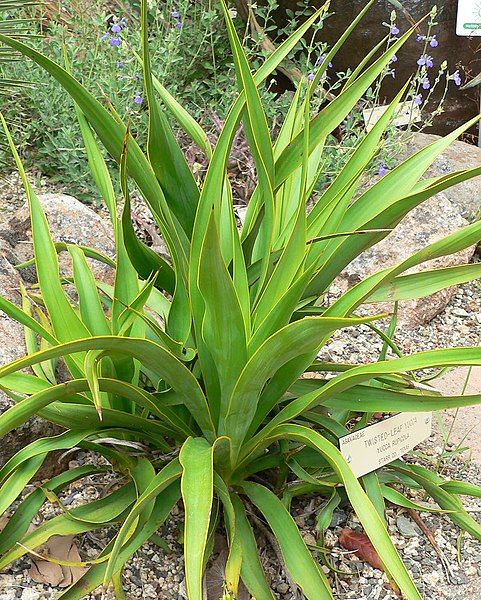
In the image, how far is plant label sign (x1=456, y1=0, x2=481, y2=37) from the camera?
3756mm

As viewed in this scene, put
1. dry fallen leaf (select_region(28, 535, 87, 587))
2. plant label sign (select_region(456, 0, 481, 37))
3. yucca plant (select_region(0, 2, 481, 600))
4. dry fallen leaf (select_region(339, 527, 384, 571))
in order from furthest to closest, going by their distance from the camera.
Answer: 1. plant label sign (select_region(456, 0, 481, 37))
2. dry fallen leaf (select_region(339, 527, 384, 571))
3. dry fallen leaf (select_region(28, 535, 87, 587))
4. yucca plant (select_region(0, 2, 481, 600))

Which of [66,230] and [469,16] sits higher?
[469,16]

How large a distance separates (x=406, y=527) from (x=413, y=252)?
139cm

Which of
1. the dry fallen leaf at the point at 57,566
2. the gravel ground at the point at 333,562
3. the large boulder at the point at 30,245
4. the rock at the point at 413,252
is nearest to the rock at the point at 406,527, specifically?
the gravel ground at the point at 333,562

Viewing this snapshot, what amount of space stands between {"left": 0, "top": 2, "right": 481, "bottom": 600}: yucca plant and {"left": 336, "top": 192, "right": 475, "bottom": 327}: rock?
108 cm

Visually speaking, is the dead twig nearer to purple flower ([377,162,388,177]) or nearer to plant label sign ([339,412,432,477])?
plant label sign ([339,412,432,477])

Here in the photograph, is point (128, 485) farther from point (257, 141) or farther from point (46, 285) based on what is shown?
point (257, 141)

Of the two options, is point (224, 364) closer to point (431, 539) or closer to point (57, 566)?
point (57, 566)

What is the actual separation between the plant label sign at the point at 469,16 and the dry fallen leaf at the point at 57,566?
125 inches

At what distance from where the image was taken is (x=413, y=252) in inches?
119

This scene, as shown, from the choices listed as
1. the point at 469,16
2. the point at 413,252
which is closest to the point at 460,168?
the point at 469,16

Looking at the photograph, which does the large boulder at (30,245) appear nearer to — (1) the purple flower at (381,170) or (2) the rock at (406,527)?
(2) the rock at (406,527)

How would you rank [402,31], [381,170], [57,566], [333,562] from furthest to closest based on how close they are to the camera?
[402,31] < [381,170] < [333,562] < [57,566]

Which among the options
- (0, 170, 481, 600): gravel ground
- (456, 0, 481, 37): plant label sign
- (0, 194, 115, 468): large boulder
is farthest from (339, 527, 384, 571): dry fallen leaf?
(456, 0, 481, 37): plant label sign
